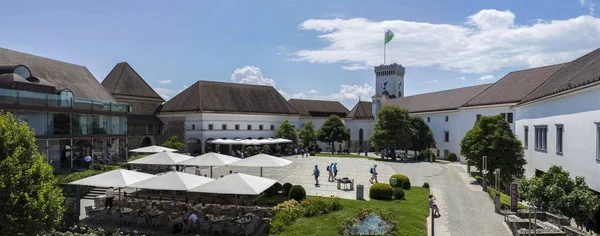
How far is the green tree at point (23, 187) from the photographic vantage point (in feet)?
38.8

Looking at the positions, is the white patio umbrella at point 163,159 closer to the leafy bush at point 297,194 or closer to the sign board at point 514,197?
the leafy bush at point 297,194

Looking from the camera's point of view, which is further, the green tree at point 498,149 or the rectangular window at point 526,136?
the rectangular window at point 526,136

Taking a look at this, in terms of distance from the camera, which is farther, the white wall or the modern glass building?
the modern glass building

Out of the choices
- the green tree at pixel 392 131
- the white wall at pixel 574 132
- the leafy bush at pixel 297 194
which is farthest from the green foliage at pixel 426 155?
the leafy bush at pixel 297 194

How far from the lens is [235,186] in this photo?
56.0 feet

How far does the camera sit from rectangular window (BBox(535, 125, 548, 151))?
2737 centimetres

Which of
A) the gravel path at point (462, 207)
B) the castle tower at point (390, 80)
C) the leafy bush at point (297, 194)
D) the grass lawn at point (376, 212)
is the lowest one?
the gravel path at point (462, 207)

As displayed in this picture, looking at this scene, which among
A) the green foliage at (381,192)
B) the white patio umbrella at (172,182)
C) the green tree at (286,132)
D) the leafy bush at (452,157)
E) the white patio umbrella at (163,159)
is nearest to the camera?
the white patio umbrella at (172,182)

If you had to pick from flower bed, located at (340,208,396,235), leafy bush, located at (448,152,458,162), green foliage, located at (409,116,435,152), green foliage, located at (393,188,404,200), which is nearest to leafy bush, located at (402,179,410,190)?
green foliage, located at (393,188,404,200)

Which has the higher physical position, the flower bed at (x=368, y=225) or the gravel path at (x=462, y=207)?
the flower bed at (x=368, y=225)

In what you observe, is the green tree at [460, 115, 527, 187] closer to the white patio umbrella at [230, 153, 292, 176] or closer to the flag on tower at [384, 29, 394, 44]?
the white patio umbrella at [230, 153, 292, 176]

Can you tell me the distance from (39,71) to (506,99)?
48257 millimetres

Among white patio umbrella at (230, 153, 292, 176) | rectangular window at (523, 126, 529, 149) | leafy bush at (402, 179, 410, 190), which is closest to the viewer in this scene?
white patio umbrella at (230, 153, 292, 176)

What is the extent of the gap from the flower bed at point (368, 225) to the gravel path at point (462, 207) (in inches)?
80.1
